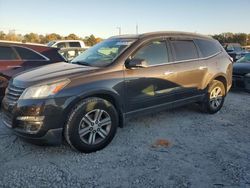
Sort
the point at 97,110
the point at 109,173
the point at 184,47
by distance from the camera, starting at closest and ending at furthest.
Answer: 1. the point at 109,173
2. the point at 97,110
3. the point at 184,47

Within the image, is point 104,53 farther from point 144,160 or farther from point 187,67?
Result: point 144,160

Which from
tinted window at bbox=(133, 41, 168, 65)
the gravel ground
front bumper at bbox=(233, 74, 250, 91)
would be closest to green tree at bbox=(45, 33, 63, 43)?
front bumper at bbox=(233, 74, 250, 91)

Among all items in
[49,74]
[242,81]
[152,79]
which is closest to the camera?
[49,74]

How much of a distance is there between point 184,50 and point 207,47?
838 millimetres

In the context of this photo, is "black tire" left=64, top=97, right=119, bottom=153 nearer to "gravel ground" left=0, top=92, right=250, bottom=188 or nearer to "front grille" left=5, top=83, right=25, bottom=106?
"gravel ground" left=0, top=92, right=250, bottom=188

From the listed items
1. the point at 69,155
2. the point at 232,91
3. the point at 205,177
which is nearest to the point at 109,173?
the point at 69,155

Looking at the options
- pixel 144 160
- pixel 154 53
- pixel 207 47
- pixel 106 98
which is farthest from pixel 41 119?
pixel 207 47

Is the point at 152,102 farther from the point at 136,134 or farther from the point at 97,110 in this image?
the point at 97,110

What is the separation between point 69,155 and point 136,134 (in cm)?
134

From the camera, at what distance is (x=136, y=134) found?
4.96 meters

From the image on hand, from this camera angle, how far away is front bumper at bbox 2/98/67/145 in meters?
3.77

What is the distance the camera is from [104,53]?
505 cm

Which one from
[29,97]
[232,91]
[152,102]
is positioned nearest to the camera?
[29,97]

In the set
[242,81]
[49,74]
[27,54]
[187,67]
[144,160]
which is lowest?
[144,160]
